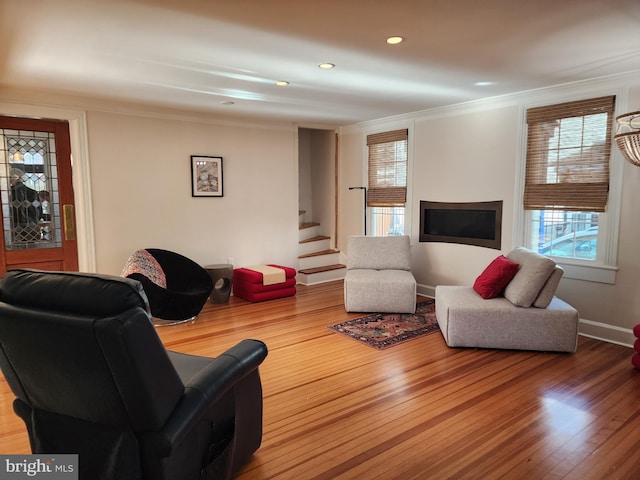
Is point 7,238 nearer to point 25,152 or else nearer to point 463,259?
point 25,152

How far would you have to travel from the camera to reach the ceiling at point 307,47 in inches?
90.5

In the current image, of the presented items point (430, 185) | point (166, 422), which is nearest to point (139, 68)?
point (166, 422)

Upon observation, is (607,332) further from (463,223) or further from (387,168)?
(387,168)

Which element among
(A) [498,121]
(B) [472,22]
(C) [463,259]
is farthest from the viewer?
(C) [463,259]

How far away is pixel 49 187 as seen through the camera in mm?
4535

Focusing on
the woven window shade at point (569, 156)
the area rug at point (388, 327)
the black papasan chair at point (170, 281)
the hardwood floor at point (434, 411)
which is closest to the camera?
the hardwood floor at point (434, 411)

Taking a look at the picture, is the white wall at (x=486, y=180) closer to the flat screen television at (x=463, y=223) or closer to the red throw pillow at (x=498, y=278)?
the flat screen television at (x=463, y=223)

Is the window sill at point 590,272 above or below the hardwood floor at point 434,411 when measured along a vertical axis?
above

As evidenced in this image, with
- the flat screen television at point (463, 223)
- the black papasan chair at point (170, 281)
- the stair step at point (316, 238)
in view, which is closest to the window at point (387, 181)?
the flat screen television at point (463, 223)

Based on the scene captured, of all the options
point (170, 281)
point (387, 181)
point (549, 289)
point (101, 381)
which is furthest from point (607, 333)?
point (170, 281)

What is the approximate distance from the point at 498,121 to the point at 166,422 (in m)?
4.51

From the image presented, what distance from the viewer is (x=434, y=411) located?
8.76 ft

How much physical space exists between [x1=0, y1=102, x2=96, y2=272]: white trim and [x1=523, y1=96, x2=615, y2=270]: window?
4.77 meters

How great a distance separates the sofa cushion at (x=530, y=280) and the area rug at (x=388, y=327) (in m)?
0.90
